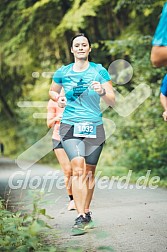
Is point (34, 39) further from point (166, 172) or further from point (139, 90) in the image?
point (166, 172)

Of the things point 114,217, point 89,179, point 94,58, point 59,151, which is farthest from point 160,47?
point 94,58

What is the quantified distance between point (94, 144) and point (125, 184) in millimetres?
5735

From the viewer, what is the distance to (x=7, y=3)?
20672 mm

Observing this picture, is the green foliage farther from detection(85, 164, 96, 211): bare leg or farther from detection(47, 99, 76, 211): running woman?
detection(47, 99, 76, 211): running woman

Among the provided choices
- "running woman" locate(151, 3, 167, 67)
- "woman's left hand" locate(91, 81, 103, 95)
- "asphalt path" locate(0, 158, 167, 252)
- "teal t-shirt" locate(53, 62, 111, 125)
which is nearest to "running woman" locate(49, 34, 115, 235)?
"teal t-shirt" locate(53, 62, 111, 125)

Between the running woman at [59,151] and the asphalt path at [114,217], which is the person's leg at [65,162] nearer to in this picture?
the running woman at [59,151]

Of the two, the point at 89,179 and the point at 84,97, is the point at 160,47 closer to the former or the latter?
the point at 84,97

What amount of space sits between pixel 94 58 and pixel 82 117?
15143 millimetres

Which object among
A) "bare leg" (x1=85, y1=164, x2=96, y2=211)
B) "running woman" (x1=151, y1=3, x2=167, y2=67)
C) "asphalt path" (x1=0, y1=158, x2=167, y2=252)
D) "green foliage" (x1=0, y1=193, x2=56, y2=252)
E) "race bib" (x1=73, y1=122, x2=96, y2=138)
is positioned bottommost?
"asphalt path" (x1=0, y1=158, x2=167, y2=252)

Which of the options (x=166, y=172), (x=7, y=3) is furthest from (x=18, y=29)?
(x=166, y=172)

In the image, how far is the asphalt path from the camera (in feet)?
19.2

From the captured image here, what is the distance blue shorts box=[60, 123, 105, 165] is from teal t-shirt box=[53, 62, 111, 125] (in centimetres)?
10

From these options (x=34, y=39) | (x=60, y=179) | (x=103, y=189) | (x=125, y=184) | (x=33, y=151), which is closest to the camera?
(x=103, y=189)

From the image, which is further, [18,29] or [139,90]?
[18,29]
